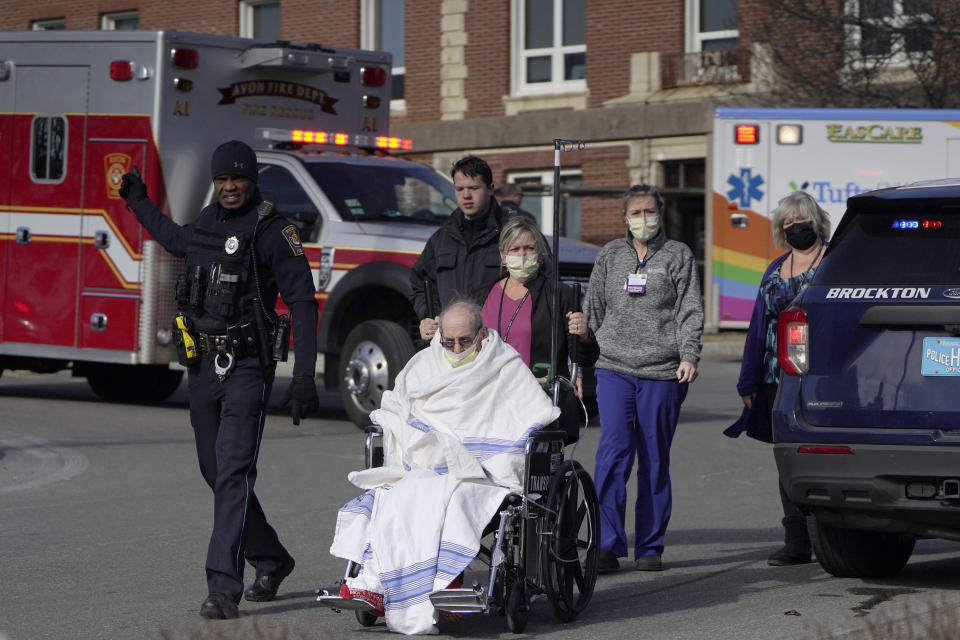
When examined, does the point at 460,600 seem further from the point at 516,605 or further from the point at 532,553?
the point at 532,553

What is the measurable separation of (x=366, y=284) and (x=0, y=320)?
3723 millimetres

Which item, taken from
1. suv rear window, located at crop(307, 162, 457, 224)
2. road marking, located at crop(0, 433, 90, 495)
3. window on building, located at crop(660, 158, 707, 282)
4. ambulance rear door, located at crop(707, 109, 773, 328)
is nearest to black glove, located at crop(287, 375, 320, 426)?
road marking, located at crop(0, 433, 90, 495)

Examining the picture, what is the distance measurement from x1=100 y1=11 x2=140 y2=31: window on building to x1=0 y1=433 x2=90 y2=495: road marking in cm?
2062

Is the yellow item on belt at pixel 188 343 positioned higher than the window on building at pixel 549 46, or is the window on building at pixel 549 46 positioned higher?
the window on building at pixel 549 46

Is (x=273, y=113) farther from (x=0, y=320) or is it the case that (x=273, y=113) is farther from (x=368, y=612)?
(x=368, y=612)

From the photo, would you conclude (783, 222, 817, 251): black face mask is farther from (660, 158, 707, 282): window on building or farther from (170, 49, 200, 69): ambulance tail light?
(660, 158, 707, 282): window on building

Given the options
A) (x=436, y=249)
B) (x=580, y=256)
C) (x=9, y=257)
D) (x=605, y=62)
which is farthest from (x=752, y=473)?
(x=605, y=62)

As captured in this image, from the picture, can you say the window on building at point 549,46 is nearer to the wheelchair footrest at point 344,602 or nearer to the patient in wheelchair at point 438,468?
the patient in wheelchair at point 438,468

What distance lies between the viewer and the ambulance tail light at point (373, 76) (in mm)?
16344

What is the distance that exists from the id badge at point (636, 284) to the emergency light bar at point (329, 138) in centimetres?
737

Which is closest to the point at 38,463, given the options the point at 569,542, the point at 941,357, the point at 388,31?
the point at 569,542

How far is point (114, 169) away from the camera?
14.9 m

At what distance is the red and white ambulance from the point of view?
14.4m

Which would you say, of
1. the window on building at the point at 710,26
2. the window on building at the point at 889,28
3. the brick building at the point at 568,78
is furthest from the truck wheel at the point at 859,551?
the window on building at the point at 710,26
